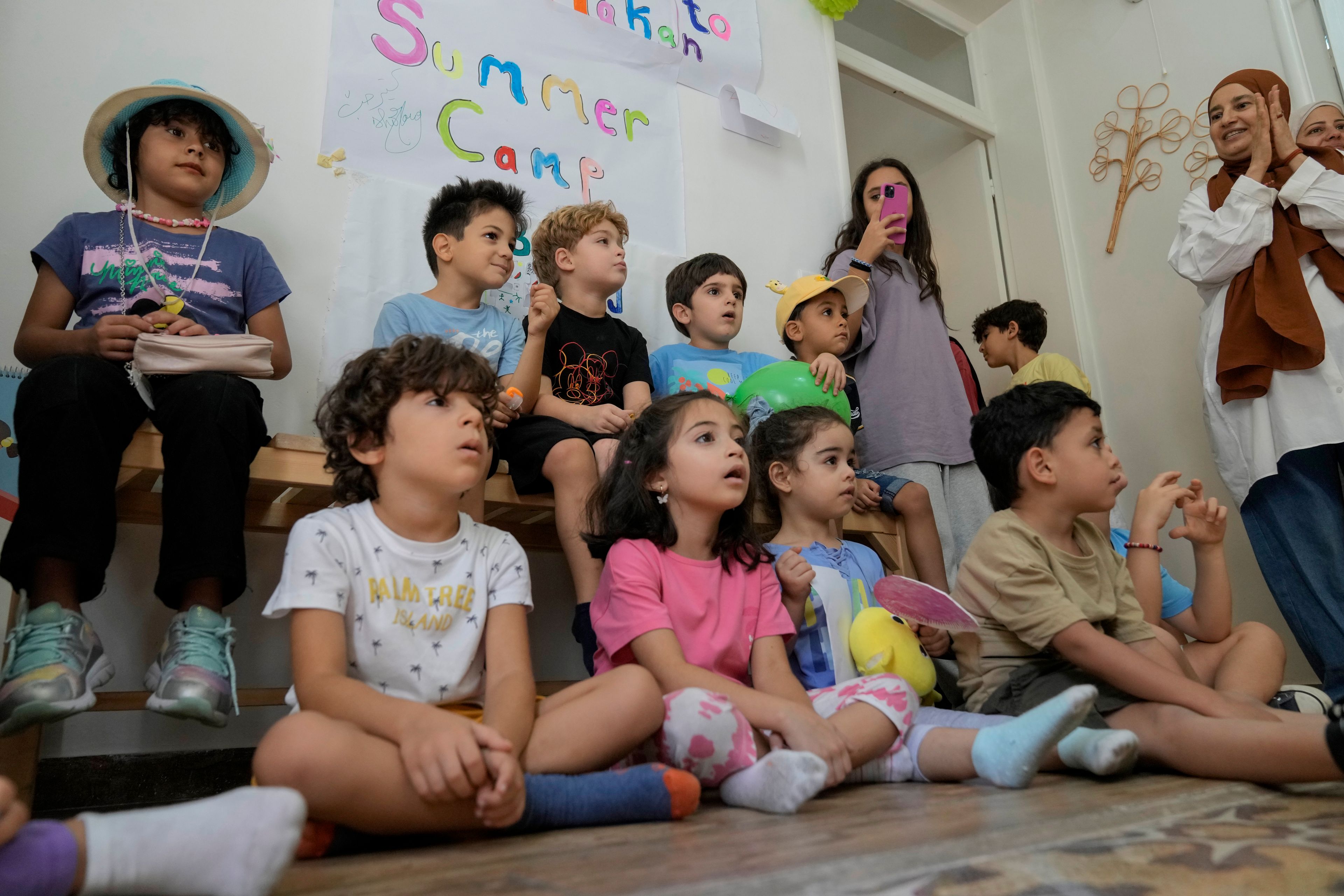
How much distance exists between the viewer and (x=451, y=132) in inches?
77.7

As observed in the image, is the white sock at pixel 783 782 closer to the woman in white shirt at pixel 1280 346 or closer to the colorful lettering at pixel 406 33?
the woman in white shirt at pixel 1280 346

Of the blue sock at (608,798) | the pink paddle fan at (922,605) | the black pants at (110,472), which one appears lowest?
the blue sock at (608,798)

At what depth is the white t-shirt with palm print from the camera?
93 centimetres

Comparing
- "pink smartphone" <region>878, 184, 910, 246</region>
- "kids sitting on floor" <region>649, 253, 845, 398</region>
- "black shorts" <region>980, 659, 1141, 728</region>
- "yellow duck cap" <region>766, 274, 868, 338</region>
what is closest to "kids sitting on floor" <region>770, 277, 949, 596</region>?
"yellow duck cap" <region>766, 274, 868, 338</region>

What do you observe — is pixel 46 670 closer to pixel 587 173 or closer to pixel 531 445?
pixel 531 445

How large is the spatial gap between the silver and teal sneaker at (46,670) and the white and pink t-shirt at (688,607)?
2.09 feet

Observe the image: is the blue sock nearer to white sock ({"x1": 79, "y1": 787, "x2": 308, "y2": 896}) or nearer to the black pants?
white sock ({"x1": 79, "y1": 787, "x2": 308, "y2": 896})

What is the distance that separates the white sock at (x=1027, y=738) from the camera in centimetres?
89

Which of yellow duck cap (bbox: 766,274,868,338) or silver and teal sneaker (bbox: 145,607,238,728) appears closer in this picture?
silver and teal sneaker (bbox: 145,607,238,728)

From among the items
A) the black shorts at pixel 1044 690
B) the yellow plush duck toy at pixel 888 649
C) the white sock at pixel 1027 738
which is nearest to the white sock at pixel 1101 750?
the white sock at pixel 1027 738

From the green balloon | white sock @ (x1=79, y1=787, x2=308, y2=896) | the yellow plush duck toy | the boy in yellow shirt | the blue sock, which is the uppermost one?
the boy in yellow shirt

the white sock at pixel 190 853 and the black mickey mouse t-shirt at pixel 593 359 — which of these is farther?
the black mickey mouse t-shirt at pixel 593 359

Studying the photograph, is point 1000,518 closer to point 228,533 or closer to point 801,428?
point 801,428

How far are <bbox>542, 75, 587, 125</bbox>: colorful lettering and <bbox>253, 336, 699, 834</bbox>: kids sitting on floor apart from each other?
4.11ft
